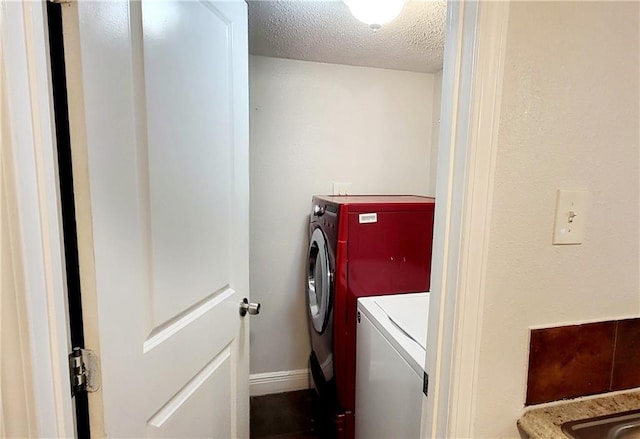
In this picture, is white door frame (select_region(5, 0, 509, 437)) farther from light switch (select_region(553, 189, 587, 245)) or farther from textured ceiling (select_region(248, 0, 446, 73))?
textured ceiling (select_region(248, 0, 446, 73))

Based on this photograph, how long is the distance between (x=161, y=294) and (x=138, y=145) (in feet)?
1.12

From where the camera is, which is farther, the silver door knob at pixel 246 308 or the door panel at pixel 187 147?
the silver door knob at pixel 246 308

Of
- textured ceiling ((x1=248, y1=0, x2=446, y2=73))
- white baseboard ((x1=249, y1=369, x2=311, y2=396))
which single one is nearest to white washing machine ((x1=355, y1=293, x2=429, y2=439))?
white baseboard ((x1=249, y1=369, x2=311, y2=396))

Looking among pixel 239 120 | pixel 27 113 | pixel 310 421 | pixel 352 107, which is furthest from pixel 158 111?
pixel 310 421

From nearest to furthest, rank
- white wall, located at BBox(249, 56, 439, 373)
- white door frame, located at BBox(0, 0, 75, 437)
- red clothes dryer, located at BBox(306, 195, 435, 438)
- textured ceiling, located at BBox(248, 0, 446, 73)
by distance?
white door frame, located at BBox(0, 0, 75, 437)
textured ceiling, located at BBox(248, 0, 446, 73)
red clothes dryer, located at BBox(306, 195, 435, 438)
white wall, located at BBox(249, 56, 439, 373)

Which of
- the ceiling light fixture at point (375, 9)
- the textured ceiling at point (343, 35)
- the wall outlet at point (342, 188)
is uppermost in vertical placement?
the textured ceiling at point (343, 35)

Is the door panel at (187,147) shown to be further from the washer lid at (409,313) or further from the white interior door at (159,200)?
the washer lid at (409,313)

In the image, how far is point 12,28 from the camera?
514mm

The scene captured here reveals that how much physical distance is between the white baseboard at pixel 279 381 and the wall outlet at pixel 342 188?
1.23 meters

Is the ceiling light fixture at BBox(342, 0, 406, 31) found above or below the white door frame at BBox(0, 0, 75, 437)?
above

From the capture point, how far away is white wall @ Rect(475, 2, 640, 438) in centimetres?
67

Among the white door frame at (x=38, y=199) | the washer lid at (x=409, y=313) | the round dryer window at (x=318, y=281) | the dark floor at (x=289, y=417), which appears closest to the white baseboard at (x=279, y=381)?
the dark floor at (x=289, y=417)

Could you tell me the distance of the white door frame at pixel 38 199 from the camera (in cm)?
52

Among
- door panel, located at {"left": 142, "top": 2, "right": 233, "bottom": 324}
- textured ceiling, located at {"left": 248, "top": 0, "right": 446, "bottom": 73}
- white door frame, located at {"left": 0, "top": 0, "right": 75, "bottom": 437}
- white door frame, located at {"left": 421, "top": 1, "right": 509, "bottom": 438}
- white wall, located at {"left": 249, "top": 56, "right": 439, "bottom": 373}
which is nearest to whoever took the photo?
white door frame, located at {"left": 0, "top": 0, "right": 75, "bottom": 437}
